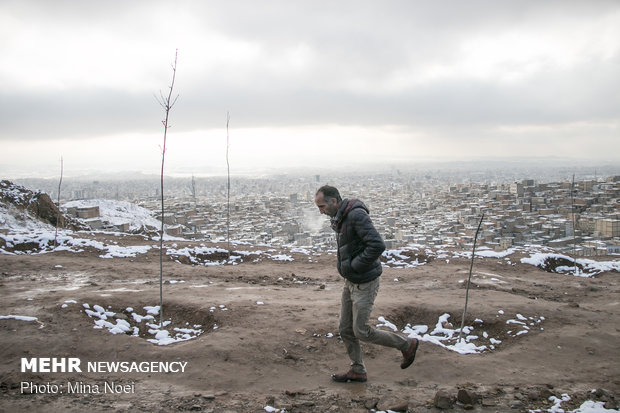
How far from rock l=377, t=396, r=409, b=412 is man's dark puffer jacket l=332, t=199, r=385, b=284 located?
1053mm

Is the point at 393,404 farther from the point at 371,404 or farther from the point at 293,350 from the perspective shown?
the point at 293,350

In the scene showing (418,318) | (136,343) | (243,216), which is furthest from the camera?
(243,216)

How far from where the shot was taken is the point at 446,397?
3271 millimetres

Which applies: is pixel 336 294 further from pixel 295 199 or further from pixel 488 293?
pixel 295 199

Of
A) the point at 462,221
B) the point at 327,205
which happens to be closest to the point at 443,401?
the point at 327,205

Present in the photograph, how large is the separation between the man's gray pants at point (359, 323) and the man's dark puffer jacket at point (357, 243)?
0.11 metres

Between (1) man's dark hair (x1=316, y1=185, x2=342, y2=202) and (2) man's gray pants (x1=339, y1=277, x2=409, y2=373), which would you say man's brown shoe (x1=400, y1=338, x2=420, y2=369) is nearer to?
(2) man's gray pants (x1=339, y1=277, x2=409, y2=373)

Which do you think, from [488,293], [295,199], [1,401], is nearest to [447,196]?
[295,199]

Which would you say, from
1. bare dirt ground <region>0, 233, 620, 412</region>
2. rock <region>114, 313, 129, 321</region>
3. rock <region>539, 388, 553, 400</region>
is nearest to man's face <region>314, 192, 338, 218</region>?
bare dirt ground <region>0, 233, 620, 412</region>

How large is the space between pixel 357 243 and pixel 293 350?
1714 millimetres

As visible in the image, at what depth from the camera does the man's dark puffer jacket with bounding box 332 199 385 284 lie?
353 cm

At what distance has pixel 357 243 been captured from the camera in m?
3.68

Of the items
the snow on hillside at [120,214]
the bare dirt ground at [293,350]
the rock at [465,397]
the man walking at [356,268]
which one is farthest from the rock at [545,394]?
the snow on hillside at [120,214]

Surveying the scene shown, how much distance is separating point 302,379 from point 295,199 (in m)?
30.4
